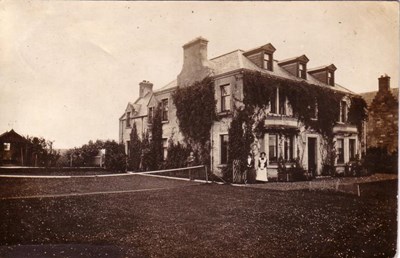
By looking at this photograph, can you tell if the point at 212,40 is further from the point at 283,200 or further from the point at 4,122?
the point at 4,122

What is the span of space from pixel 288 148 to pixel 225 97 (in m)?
0.83

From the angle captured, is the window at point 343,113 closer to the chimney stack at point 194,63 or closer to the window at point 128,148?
the chimney stack at point 194,63

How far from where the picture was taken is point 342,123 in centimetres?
404

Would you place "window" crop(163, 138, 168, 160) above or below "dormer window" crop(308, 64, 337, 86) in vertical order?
Answer: below

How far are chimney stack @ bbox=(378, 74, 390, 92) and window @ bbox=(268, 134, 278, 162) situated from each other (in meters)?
1.49

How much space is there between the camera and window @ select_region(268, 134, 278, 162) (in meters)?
3.50

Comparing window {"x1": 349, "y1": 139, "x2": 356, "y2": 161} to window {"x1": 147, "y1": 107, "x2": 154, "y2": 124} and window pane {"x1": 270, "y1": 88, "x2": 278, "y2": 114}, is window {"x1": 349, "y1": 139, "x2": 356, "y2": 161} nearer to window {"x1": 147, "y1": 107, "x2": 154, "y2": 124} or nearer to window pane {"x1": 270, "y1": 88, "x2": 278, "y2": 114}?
window pane {"x1": 270, "y1": 88, "x2": 278, "y2": 114}

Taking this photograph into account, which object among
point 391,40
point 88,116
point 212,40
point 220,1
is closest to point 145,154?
point 88,116

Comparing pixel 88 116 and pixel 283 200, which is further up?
pixel 88 116

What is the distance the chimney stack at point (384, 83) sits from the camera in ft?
13.3

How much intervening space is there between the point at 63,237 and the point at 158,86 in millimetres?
1516

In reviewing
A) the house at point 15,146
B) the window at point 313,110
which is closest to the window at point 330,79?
the window at point 313,110

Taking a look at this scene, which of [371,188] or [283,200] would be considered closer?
[283,200]

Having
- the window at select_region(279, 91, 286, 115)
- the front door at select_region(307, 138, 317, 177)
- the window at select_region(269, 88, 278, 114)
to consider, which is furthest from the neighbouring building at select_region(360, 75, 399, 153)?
the window at select_region(269, 88, 278, 114)
